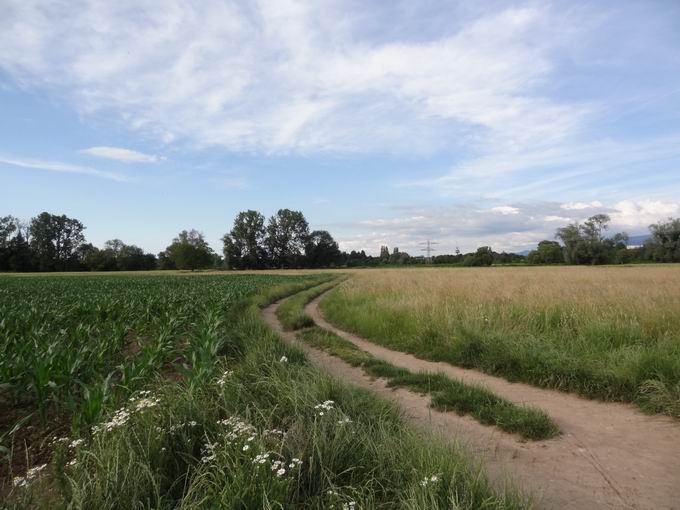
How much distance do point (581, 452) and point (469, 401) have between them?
146cm

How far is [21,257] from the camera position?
8719 centimetres

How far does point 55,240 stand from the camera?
99.4m

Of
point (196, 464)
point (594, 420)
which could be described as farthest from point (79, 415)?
point (594, 420)

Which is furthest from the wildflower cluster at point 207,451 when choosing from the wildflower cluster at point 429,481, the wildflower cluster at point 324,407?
the wildflower cluster at point 429,481

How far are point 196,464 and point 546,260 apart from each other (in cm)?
8596

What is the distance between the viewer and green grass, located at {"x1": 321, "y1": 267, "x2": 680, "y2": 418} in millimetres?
5688

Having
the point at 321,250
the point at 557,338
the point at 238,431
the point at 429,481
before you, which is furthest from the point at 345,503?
the point at 321,250

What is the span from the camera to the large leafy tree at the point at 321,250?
10562 centimetres

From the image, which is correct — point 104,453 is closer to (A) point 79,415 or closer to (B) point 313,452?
(A) point 79,415

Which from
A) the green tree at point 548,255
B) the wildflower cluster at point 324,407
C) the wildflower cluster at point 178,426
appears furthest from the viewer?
the green tree at point 548,255

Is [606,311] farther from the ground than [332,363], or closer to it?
farther from the ground

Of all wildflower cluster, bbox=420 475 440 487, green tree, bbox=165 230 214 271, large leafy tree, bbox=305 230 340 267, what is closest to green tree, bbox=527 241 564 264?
large leafy tree, bbox=305 230 340 267

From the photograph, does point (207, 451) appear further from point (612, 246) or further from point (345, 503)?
point (612, 246)

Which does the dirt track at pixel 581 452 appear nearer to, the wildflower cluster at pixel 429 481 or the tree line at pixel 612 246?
the wildflower cluster at pixel 429 481
